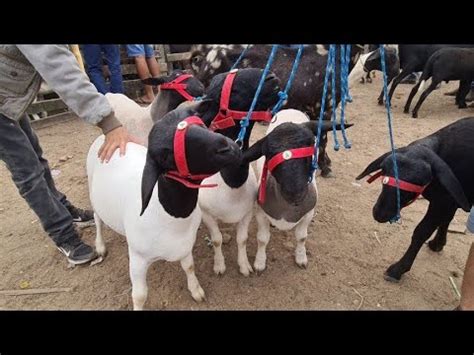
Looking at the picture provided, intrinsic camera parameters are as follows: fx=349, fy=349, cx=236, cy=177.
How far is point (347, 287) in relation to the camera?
3156 mm

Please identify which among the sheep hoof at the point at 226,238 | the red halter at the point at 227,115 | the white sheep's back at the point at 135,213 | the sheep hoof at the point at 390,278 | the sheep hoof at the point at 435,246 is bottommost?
the sheep hoof at the point at 226,238

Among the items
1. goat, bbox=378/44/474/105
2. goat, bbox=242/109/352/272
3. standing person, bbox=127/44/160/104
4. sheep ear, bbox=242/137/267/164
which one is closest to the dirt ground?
goat, bbox=242/109/352/272

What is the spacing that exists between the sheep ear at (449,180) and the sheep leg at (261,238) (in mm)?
1409

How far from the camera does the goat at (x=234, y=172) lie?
108 inches

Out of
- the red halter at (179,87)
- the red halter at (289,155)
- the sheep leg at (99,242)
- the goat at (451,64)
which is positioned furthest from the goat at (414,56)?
the sheep leg at (99,242)

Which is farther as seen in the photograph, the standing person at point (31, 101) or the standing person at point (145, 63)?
the standing person at point (145, 63)

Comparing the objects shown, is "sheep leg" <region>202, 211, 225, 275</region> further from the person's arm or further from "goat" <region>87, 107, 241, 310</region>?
the person's arm

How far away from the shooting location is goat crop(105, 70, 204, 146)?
3.53m

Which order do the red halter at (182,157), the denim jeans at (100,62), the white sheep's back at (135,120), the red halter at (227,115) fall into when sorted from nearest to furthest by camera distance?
1. the red halter at (182,157)
2. the red halter at (227,115)
3. the white sheep's back at (135,120)
4. the denim jeans at (100,62)

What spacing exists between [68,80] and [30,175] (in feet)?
3.52

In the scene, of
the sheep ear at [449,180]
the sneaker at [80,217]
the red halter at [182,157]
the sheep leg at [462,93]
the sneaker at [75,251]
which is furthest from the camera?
the sheep leg at [462,93]

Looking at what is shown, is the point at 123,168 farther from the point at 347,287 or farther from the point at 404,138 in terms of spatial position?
the point at 404,138

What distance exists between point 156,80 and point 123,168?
48.0 inches

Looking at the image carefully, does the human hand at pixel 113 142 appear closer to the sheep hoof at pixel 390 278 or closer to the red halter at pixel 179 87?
the red halter at pixel 179 87
